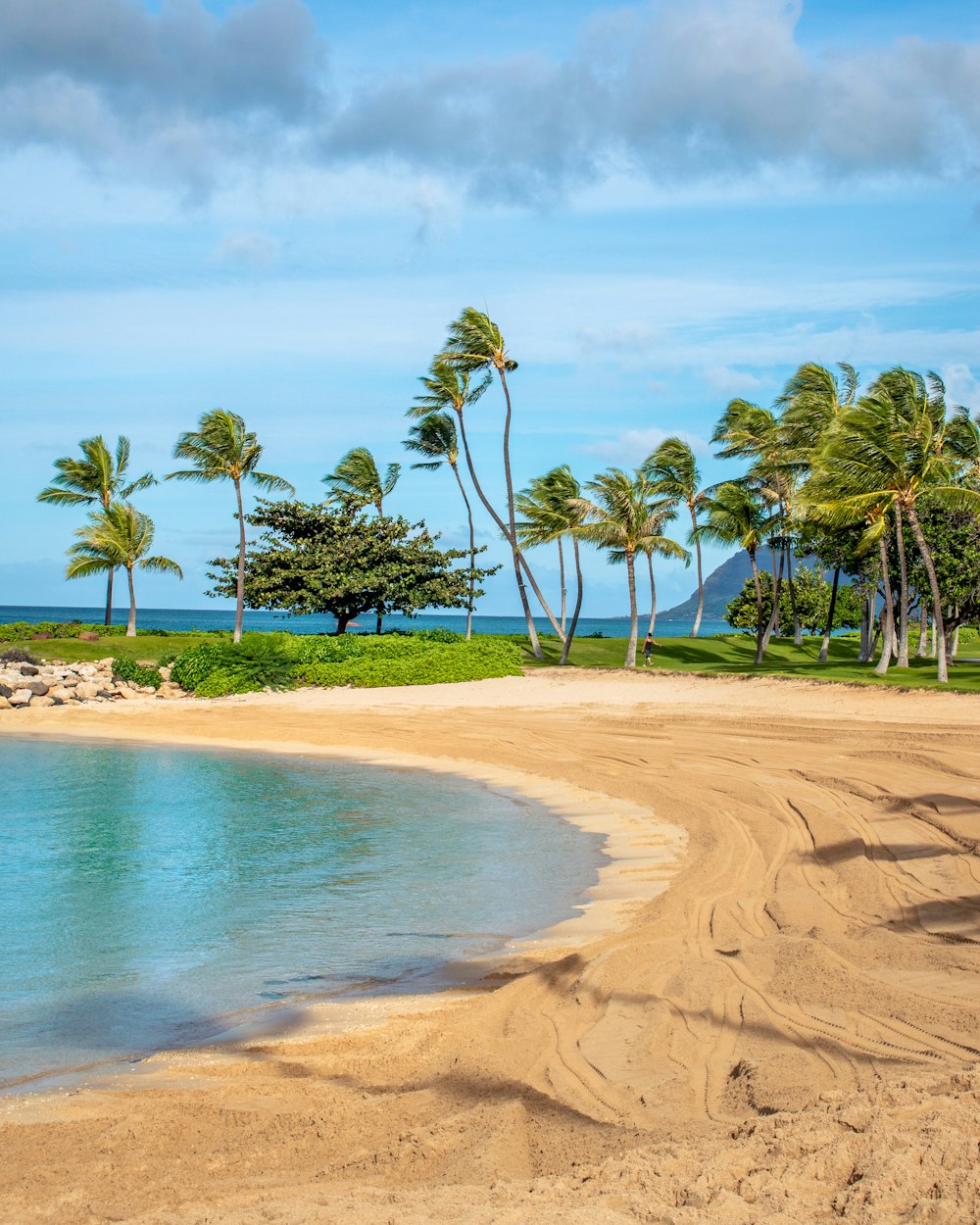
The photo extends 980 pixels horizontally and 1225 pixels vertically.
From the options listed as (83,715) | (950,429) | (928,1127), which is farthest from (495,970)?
(950,429)

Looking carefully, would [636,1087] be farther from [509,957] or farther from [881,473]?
[881,473]

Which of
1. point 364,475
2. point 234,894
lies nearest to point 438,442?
point 364,475

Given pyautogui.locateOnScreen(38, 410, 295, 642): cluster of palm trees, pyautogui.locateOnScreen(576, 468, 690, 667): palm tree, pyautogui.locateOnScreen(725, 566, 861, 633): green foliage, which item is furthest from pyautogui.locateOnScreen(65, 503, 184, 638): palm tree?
pyautogui.locateOnScreen(725, 566, 861, 633): green foliage

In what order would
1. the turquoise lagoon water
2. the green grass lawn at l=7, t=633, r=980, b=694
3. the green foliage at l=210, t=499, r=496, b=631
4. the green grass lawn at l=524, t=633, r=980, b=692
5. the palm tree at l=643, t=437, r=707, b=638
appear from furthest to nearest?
the palm tree at l=643, t=437, r=707, b=638, the green foliage at l=210, t=499, r=496, b=631, the green grass lawn at l=7, t=633, r=980, b=694, the green grass lawn at l=524, t=633, r=980, b=692, the turquoise lagoon water

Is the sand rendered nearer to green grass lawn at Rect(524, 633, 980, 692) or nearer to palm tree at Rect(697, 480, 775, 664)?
green grass lawn at Rect(524, 633, 980, 692)

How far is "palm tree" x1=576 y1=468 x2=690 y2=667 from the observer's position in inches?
1448

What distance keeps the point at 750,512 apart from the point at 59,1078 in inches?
1619

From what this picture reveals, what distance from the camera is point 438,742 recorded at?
2066cm

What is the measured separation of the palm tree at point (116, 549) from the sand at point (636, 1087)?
3965 centimetres

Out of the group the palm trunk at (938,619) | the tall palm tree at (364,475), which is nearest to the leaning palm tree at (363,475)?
the tall palm tree at (364,475)

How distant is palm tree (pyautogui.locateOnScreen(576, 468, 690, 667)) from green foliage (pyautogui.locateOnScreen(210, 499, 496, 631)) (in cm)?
715

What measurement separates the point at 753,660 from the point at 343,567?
17337 millimetres

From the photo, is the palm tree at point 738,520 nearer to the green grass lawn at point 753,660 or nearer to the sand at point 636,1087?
the green grass lawn at point 753,660

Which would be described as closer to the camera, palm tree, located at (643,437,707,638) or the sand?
the sand
